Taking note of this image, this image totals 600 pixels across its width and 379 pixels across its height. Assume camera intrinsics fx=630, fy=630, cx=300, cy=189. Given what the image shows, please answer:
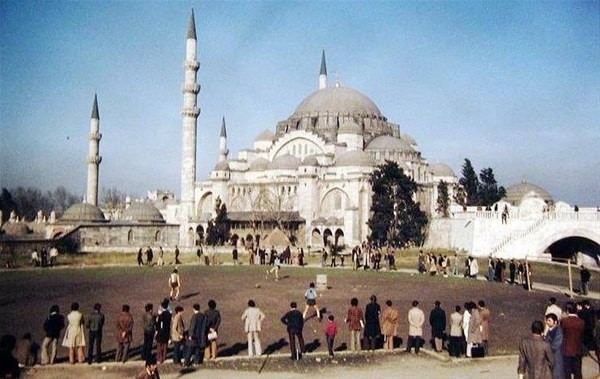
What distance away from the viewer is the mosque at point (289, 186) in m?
49.7

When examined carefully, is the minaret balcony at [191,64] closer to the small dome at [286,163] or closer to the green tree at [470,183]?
the small dome at [286,163]

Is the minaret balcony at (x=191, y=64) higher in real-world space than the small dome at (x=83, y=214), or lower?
higher

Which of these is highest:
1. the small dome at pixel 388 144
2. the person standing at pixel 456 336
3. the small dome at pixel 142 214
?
the small dome at pixel 388 144

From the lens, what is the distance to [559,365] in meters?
8.13

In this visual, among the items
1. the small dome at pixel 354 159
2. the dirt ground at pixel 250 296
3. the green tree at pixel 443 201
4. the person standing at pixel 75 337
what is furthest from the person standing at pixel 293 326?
the green tree at pixel 443 201

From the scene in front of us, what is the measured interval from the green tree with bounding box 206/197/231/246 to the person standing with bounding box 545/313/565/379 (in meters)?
44.0

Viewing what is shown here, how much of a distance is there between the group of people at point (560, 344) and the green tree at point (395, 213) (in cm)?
3374

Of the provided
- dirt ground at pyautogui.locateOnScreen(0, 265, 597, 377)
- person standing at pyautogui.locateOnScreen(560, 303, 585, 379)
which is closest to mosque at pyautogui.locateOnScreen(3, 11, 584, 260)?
dirt ground at pyautogui.locateOnScreen(0, 265, 597, 377)

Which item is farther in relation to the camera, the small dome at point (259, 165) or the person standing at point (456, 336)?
the small dome at point (259, 165)

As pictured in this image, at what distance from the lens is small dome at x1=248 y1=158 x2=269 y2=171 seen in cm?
5958

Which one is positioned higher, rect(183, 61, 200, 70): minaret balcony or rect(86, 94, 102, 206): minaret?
rect(183, 61, 200, 70): minaret balcony

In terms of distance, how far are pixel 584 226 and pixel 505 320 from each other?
18488mm

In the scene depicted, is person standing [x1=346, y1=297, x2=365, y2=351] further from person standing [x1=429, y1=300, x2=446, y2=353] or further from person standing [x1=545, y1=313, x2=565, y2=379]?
person standing [x1=545, y1=313, x2=565, y2=379]

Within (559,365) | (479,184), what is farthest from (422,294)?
(479,184)
